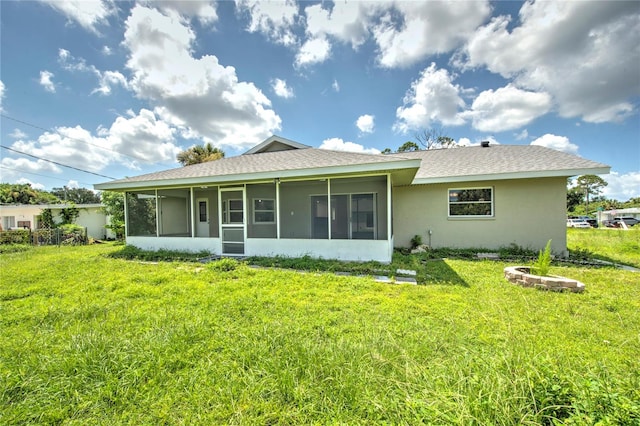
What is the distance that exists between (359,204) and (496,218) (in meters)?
4.78

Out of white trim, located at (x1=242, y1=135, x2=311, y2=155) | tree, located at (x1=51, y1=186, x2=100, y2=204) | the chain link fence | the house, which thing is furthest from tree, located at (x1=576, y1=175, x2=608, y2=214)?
tree, located at (x1=51, y1=186, x2=100, y2=204)

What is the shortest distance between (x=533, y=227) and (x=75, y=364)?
36.9 ft

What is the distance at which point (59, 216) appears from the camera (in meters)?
16.7

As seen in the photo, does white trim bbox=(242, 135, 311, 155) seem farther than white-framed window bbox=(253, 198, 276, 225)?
Yes

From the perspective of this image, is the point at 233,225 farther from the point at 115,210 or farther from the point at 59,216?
the point at 59,216

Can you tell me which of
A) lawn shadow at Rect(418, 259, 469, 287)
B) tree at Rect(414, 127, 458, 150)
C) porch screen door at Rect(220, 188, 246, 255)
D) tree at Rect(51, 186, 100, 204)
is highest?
tree at Rect(414, 127, 458, 150)

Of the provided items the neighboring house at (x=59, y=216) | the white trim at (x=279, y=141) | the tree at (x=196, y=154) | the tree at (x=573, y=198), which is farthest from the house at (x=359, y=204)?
the tree at (x=573, y=198)

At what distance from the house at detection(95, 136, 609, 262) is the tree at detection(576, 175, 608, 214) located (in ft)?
161

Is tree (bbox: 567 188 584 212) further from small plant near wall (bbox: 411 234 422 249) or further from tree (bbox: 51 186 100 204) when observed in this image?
tree (bbox: 51 186 100 204)

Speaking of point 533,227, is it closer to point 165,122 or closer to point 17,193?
point 165,122

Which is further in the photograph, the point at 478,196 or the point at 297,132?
the point at 297,132

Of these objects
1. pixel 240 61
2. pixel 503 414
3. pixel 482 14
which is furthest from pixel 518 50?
pixel 503 414

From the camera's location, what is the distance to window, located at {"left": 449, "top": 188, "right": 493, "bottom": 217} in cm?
880

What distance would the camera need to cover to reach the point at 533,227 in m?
8.35
